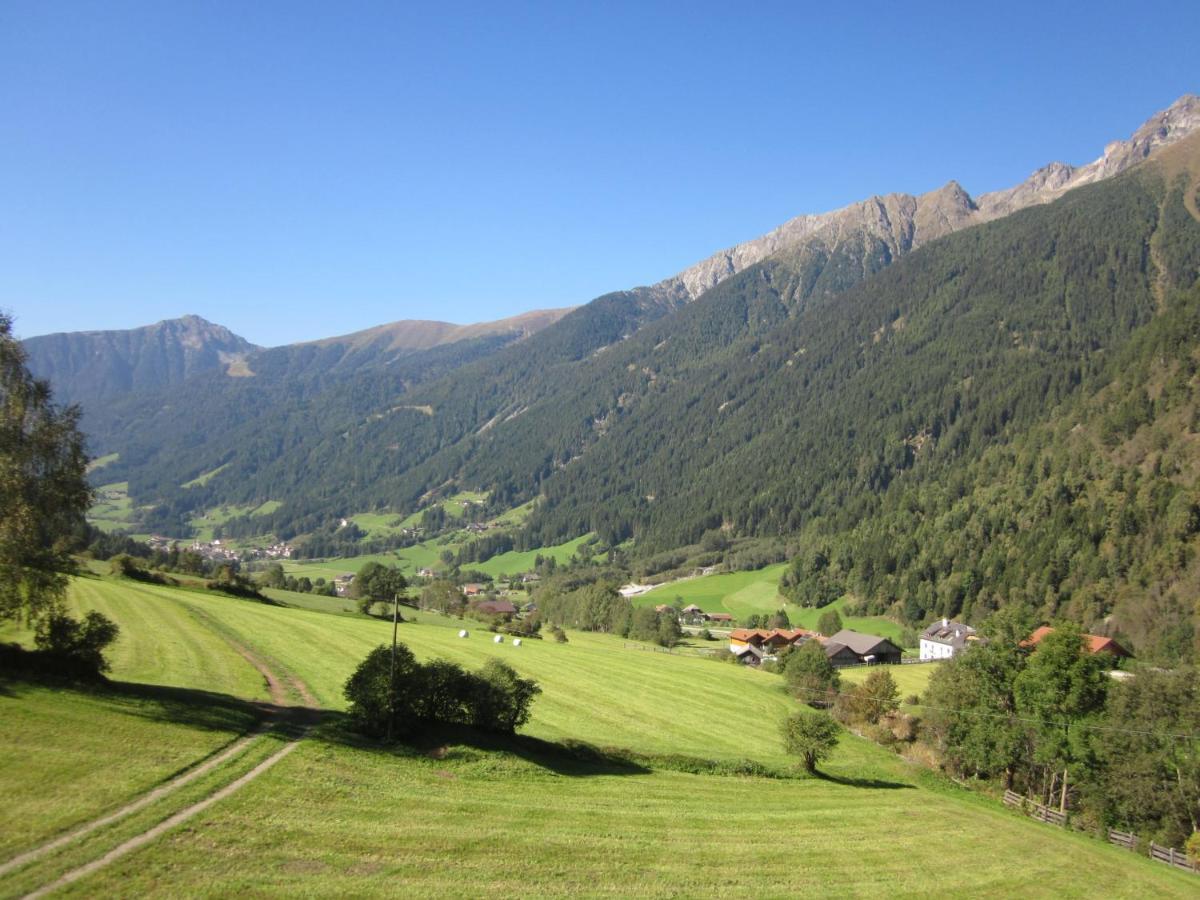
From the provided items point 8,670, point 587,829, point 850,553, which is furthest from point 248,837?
point 850,553

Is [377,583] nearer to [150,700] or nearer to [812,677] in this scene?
[812,677]

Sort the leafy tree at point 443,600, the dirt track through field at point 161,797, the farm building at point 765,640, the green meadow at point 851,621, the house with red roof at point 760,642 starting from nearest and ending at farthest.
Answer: the dirt track through field at point 161,797 → the house with red roof at point 760,642 → the farm building at point 765,640 → the leafy tree at point 443,600 → the green meadow at point 851,621

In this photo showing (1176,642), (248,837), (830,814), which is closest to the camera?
(248,837)

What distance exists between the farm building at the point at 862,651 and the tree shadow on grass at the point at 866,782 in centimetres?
6623

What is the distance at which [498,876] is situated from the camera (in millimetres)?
22219

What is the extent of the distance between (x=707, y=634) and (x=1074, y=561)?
6530 cm

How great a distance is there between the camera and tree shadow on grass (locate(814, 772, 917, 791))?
154ft

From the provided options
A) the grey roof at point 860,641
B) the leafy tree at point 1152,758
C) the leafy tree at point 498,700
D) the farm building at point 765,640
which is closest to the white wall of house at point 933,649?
the grey roof at point 860,641

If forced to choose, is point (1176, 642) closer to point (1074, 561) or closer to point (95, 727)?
point (1074, 561)

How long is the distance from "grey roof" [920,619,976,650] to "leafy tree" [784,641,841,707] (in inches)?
1935

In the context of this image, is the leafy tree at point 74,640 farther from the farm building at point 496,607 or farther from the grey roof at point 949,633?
the grey roof at point 949,633

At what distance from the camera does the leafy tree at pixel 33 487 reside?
2961cm

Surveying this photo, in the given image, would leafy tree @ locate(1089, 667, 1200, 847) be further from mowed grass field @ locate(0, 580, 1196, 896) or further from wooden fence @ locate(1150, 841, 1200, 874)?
mowed grass field @ locate(0, 580, 1196, 896)

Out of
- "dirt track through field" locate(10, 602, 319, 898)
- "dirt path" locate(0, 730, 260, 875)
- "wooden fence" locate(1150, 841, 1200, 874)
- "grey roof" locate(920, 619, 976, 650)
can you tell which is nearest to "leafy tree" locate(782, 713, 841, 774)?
→ "wooden fence" locate(1150, 841, 1200, 874)
